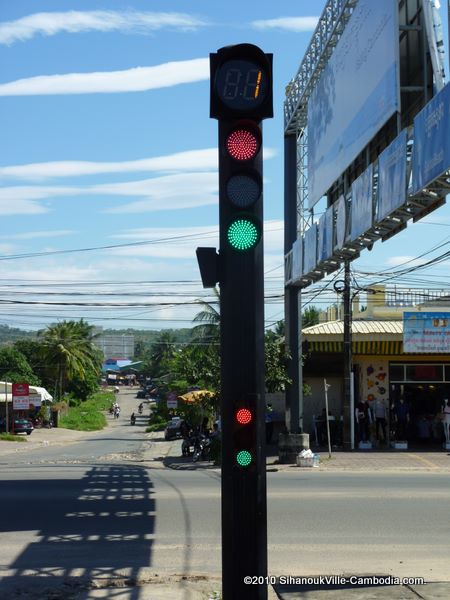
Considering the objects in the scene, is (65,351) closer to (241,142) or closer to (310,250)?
(310,250)

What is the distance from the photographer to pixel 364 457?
27109mm

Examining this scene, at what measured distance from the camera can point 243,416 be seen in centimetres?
577

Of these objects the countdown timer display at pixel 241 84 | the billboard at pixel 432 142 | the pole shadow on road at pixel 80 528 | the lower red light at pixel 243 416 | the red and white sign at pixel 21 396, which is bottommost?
the pole shadow on road at pixel 80 528

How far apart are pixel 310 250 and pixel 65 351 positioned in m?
61.1

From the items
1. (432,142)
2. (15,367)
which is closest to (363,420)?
(432,142)

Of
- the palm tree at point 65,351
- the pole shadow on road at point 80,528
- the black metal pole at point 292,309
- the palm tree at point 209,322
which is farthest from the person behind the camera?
the palm tree at point 65,351

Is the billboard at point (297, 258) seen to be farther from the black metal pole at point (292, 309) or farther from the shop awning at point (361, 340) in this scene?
the shop awning at point (361, 340)

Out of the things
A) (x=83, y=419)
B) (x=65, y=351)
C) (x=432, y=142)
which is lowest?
(x=83, y=419)

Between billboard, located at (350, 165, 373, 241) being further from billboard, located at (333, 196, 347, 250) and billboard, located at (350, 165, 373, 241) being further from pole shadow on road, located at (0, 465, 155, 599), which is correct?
pole shadow on road, located at (0, 465, 155, 599)

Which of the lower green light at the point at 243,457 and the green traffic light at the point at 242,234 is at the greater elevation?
the green traffic light at the point at 242,234

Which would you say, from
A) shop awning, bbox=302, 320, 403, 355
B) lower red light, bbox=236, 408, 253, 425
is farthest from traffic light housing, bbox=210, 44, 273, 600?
shop awning, bbox=302, 320, 403, 355

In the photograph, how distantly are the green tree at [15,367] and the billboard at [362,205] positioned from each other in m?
70.3

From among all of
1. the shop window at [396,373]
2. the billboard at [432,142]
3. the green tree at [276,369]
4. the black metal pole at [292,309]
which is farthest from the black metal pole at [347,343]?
the billboard at [432,142]

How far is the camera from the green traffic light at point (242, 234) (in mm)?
5973
